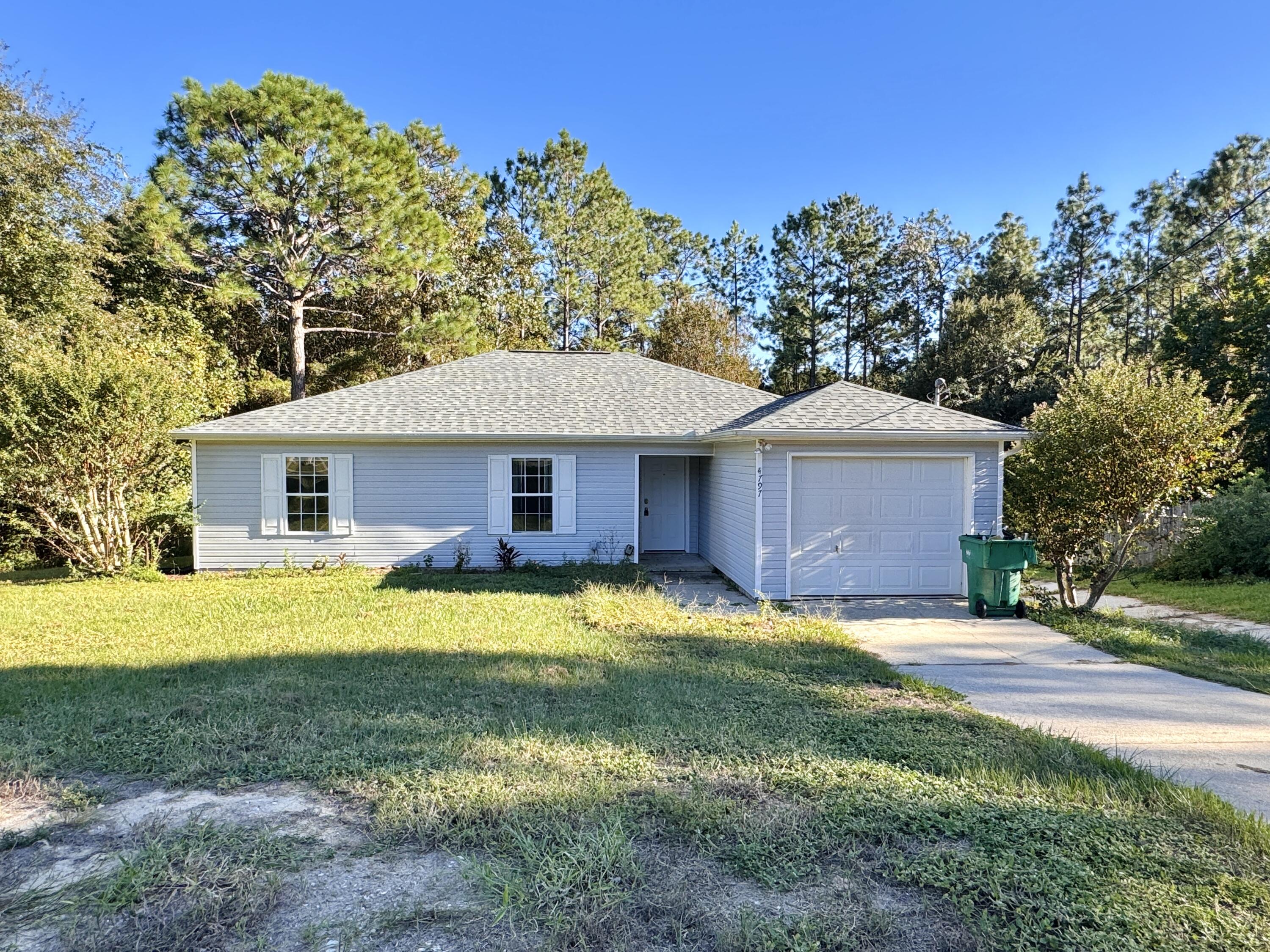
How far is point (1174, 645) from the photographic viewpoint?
672 centimetres

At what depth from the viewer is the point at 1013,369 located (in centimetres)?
2583

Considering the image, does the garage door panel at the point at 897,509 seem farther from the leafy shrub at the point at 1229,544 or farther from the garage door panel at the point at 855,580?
the leafy shrub at the point at 1229,544

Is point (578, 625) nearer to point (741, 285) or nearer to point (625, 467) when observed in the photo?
point (625, 467)

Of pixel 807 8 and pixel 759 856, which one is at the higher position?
pixel 807 8

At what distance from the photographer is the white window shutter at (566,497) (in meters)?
12.0

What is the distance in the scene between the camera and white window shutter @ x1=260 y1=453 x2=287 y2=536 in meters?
11.5

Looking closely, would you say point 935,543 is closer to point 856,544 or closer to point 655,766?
point 856,544

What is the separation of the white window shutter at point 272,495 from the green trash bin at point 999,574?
434 inches

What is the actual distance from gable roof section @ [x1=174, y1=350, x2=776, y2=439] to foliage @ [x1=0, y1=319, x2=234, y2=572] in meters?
0.72

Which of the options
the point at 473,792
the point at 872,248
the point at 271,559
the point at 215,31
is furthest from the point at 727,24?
the point at 872,248

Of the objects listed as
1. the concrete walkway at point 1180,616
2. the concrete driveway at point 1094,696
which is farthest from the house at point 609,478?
the concrete walkway at point 1180,616

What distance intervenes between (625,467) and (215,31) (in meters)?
12.4

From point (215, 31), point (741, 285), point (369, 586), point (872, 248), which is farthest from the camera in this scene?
point (741, 285)

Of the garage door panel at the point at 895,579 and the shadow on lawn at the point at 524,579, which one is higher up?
the garage door panel at the point at 895,579
